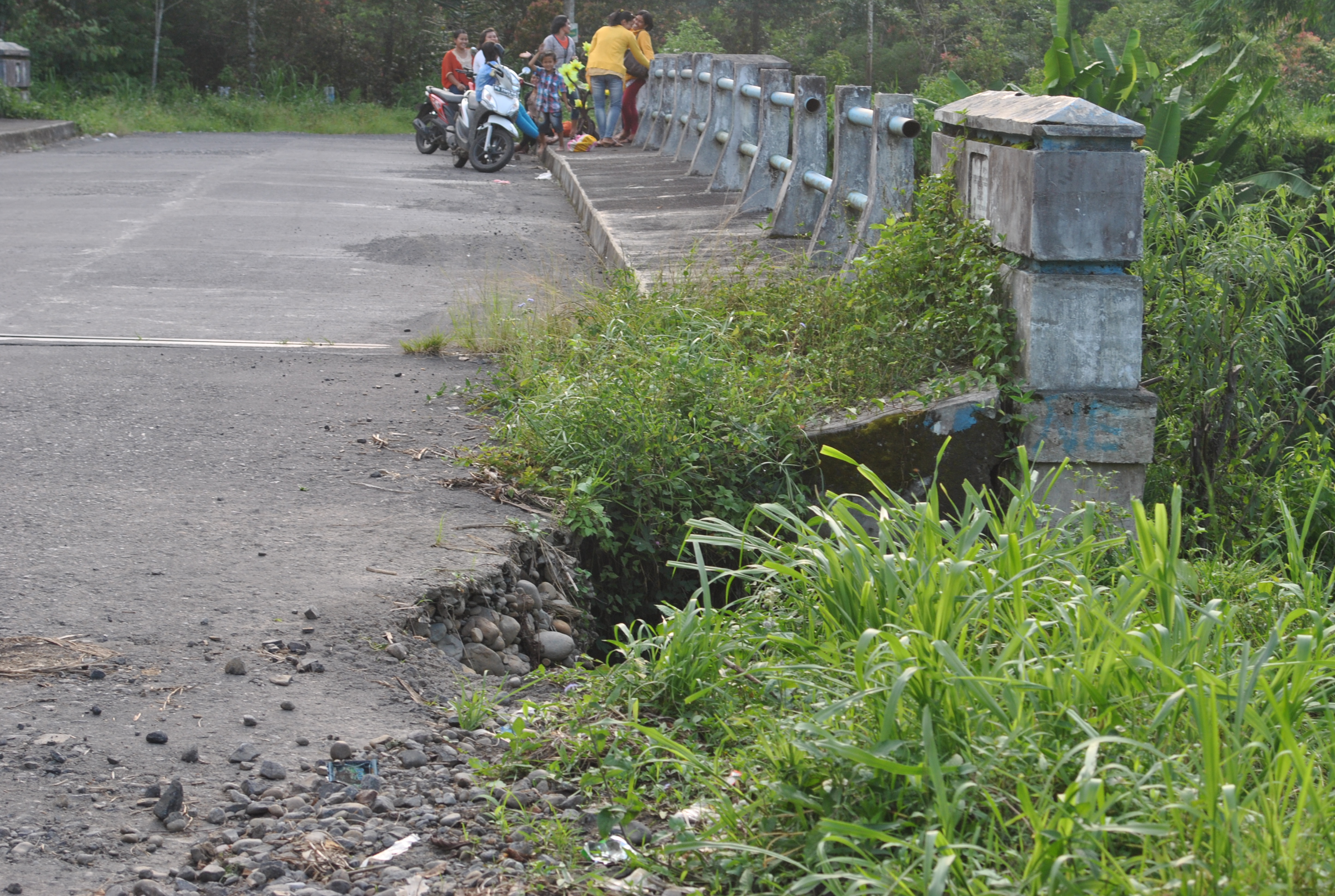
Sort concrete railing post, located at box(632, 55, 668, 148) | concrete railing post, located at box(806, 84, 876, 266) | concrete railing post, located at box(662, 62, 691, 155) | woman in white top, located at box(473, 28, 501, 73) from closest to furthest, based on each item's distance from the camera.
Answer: concrete railing post, located at box(806, 84, 876, 266), concrete railing post, located at box(662, 62, 691, 155), woman in white top, located at box(473, 28, 501, 73), concrete railing post, located at box(632, 55, 668, 148)

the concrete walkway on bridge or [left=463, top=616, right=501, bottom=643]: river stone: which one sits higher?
the concrete walkway on bridge

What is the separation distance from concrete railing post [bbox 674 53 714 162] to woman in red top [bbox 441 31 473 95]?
718 centimetres

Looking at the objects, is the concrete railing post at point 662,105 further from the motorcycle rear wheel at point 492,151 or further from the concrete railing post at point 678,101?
the motorcycle rear wheel at point 492,151

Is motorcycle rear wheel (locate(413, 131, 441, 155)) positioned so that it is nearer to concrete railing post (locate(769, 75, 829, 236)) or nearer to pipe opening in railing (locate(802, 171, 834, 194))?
concrete railing post (locate(769, 75, 829, 236))

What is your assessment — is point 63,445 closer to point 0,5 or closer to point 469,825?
point 469,825

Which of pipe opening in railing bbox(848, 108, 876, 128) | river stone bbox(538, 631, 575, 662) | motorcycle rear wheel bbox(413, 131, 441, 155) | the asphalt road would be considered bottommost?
river stone bbox(538, 631, 575, 662)

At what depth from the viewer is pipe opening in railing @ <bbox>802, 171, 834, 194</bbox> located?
728 cm

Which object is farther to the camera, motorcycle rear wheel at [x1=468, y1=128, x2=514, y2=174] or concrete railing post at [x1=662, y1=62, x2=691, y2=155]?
motorcycle rear wheel at [x1=468, y1=128, x2=514, y2=174]

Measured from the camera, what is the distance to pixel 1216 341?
480 centimetres

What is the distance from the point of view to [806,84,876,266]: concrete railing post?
683cm

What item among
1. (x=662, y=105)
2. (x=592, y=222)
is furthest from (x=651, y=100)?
(x=592, y=222)

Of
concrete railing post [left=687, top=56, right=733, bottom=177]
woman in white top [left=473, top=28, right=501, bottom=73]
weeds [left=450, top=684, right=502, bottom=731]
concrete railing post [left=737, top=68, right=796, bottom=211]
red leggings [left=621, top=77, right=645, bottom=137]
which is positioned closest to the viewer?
weeds [left=450, top=684, right=502, bottom=731]

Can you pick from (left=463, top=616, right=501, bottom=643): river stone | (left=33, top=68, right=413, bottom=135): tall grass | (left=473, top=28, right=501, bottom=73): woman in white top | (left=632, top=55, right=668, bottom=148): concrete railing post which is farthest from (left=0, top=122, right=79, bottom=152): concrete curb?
(left=463, top=616, right=501, bottom=643): river stone

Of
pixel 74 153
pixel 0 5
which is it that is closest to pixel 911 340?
pixel 74 153
